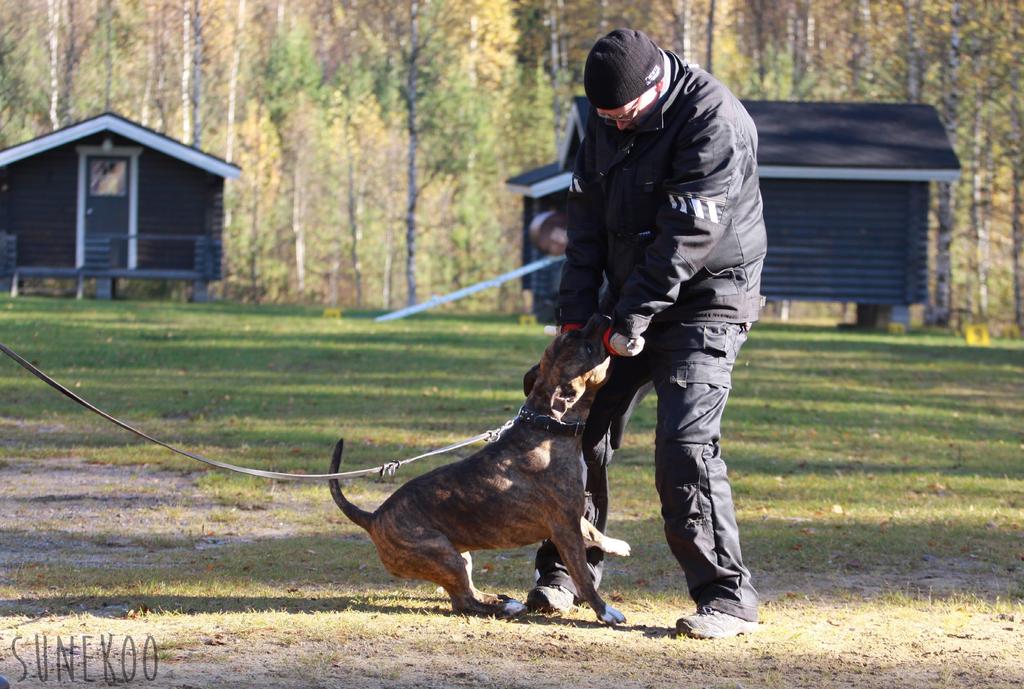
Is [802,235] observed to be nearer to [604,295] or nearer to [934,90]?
[934,90]

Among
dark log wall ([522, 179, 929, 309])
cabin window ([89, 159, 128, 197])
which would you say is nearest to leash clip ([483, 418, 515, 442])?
dark log wall ([522, 179, 929, 309])

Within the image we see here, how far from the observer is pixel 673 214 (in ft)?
14.5

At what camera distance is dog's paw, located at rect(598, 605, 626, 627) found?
4.70m

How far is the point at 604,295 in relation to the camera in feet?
16.5

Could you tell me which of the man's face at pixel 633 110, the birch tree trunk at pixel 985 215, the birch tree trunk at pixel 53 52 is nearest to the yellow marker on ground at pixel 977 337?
the birch tree trunk at pixel 985 215

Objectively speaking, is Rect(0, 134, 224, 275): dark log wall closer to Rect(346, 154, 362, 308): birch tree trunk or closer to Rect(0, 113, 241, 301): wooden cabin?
Rect(0, 113, 241, 301): wooden cabin

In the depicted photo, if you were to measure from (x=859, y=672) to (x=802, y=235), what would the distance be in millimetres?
20471

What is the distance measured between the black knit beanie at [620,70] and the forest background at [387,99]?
98.2 feet

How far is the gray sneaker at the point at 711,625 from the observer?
179 inches

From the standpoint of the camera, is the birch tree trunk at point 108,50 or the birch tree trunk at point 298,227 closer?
the birch tree trunk at point 108,50

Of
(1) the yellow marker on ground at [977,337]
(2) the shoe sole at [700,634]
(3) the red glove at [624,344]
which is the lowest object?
(2) the shoe sole at [700,634]

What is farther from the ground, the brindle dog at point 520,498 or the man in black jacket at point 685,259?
the man in black jacket at point 685,259

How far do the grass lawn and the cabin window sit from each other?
47.5ft

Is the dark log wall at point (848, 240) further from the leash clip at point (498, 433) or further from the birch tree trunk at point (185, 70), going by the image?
A: the birch tree trunk at point (185, 70)
